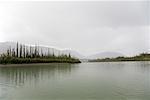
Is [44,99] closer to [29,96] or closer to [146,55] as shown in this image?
[29,96]

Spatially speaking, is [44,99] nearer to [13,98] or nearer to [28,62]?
[13,98]

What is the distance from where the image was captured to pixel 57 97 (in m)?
5.20

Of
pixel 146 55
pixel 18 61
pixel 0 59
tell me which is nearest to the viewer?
pixel 0 59

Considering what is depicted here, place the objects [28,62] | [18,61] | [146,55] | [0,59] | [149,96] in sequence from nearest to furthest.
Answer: [149,96], [0,59], [18,61], [28,62], [146,55]

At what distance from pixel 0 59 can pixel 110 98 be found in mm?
21545

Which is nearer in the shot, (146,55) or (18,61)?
(18,61)

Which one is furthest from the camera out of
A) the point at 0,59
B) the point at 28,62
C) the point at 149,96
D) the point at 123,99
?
the point at 28,62

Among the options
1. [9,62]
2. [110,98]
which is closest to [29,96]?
[110,98]

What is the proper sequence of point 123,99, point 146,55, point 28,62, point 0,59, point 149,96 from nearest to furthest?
1. point 123,99
2. point 149,96
3. point 0,59
4. point 28,62
5. point 146,55

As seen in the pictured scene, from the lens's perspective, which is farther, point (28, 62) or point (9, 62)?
point (28, 62)

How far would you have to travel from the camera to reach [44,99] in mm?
5047

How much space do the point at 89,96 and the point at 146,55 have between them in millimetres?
51075

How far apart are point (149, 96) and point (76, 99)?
2233 mm

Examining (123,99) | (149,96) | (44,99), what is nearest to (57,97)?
(44,99)
